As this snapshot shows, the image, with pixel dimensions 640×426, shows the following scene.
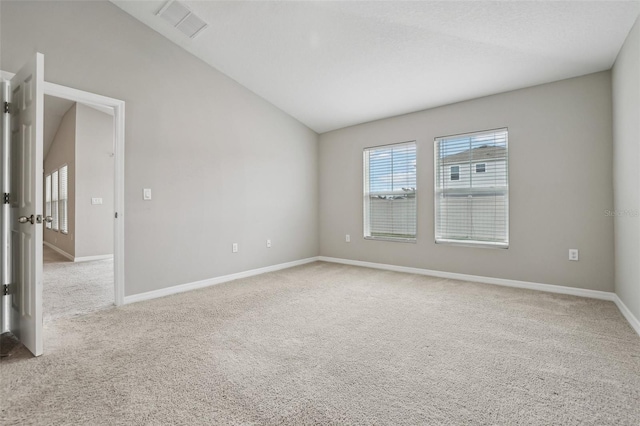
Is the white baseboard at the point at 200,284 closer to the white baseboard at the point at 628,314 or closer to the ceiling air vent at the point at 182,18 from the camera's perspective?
the ceiling air vent at the point at 182,18

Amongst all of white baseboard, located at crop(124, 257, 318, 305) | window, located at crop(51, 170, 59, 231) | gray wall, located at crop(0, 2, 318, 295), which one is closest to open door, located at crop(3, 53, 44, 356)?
gray wall, located at crop(0, 2, 318, 295)

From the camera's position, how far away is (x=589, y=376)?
175 centimetres

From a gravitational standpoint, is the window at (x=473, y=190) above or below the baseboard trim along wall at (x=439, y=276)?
above

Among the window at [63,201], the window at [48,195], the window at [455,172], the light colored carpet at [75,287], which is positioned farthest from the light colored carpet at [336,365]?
the window at [48,195]

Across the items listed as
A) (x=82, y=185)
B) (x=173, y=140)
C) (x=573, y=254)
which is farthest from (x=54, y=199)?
(x=573, y=254)

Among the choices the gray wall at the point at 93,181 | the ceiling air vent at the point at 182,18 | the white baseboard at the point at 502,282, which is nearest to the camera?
the ceiling air vent at the point at 182,18

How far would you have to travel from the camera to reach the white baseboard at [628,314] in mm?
2369

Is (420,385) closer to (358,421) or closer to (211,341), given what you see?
(358,421)

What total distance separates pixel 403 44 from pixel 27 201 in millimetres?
3462

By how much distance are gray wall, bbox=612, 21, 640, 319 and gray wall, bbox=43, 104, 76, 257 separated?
8210 mm

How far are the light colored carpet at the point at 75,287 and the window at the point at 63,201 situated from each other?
1.01 m

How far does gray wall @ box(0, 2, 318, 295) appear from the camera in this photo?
279cm

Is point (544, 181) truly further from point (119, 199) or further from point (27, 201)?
point (27, 201)

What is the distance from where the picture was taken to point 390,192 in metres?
4.82
